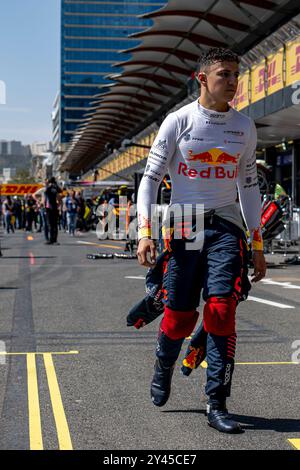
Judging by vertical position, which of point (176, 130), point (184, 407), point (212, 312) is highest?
point (176, 130)

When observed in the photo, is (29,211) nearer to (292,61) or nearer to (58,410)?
(292,61)

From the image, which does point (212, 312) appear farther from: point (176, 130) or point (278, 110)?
point (278, 110)

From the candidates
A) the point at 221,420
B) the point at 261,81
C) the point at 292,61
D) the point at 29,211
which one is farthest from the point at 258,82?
the point at 29,211

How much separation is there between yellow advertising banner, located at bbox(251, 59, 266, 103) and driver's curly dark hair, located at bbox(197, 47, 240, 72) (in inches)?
670

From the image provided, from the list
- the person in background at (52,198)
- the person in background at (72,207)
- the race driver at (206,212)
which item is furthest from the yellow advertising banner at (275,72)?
the race driver at (206,212)

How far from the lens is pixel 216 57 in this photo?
4.57 m

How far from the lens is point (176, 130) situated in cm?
457

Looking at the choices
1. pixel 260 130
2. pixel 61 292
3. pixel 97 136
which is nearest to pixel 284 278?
pixel 61 292

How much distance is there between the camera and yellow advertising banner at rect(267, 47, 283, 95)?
20.0 meters

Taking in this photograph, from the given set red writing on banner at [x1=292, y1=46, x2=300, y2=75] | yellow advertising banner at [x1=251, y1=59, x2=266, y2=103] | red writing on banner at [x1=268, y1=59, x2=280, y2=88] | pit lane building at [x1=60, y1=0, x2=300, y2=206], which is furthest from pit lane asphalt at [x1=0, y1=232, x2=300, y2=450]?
yellow advertising banner at [x1=251, y1=59, x2=266, y2=103]

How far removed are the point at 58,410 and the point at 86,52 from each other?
633 ft

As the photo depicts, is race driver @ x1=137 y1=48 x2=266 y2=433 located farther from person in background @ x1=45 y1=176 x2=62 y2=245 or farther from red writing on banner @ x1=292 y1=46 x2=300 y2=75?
person in background @ x1=45 y1=176 x2=62 y2=245

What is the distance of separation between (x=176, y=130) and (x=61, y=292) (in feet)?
22.4

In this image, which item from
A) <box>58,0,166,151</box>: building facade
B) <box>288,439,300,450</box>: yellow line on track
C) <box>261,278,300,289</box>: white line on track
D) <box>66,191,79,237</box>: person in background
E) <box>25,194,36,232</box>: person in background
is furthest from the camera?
<box>58,0,166,151</box>: building facade
